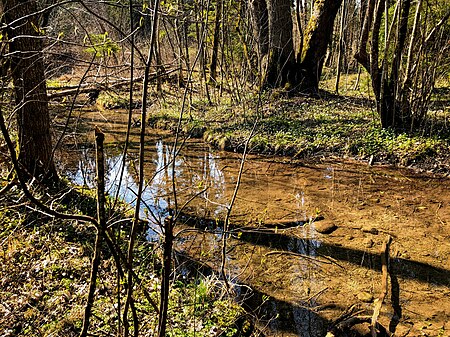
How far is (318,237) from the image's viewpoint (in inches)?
219

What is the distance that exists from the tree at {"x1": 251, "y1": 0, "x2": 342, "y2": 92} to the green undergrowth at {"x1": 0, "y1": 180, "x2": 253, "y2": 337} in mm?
8327

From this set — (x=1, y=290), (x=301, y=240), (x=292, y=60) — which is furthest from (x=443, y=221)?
(x=292, y=60)

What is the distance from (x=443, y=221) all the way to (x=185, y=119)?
8522 mm

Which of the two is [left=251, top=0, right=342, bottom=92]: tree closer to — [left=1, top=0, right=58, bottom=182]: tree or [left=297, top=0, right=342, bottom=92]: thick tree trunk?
[left=297, top=0, right=342, bottom=92]: thick tree trunk

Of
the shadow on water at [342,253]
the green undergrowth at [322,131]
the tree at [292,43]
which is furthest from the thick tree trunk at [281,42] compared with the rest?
the shadow on water at [342,253]

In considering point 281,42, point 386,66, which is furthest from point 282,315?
point 281,42

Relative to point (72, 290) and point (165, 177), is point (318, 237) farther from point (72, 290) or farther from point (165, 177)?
point (165, 177)

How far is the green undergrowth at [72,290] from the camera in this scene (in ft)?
11.0

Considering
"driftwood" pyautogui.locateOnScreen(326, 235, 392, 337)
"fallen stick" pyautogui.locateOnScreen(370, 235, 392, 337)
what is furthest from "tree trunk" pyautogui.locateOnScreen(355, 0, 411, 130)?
"driftwood" pyautogui.locateOnScreen(326, 235, 392, 337)

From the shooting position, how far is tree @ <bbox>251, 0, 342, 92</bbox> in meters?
11.6

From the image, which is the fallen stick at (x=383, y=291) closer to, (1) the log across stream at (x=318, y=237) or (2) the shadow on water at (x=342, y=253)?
(1) the log across stream at (x=318, y=237)

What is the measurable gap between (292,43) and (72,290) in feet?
34.3

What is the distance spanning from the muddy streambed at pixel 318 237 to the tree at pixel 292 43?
436cm

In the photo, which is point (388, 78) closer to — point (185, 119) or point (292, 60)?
point (292, 60)
